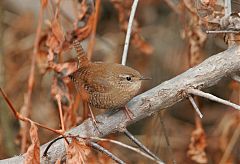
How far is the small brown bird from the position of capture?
2.37 m

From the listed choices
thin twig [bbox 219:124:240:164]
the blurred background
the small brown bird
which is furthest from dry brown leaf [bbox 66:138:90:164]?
thin twig [bbox 219:124:240:164]

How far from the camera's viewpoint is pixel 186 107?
462 centimetres

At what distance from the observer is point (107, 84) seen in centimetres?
248

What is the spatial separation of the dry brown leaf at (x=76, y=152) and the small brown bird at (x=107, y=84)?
413 mm

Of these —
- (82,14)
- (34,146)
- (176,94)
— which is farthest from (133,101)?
(82,14)

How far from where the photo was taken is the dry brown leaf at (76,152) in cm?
190

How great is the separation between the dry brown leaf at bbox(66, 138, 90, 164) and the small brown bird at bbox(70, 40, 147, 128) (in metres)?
0.41

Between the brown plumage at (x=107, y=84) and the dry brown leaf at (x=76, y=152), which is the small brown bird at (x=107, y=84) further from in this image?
the dry brown leaf at (x=76, y=152)

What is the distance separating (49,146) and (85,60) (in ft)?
2.40

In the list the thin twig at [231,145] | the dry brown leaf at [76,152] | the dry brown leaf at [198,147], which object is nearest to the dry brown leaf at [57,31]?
the dry brown leaf at [198,147]

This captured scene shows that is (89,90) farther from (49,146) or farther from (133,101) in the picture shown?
(49,146)

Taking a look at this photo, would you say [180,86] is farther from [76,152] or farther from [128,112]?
[76,152]

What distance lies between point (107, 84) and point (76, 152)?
2.08ft

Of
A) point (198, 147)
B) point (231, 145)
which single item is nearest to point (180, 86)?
point (198, 147)
